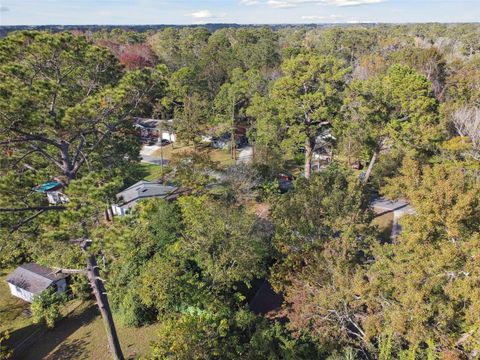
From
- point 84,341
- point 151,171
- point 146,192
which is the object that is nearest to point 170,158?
point 151,171

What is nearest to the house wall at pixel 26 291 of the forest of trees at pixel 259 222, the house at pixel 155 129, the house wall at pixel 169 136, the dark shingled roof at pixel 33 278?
the dark shingled roof at pixel 33 278

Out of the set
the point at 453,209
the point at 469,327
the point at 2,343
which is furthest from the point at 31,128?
the point at 469,327

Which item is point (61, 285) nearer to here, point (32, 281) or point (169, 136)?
point (32, 281)

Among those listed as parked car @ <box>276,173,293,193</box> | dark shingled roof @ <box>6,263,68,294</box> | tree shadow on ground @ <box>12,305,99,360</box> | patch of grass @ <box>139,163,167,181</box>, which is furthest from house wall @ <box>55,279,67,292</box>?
parked car @ <box>276,173,293,193</box>

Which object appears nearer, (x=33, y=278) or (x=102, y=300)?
(x=102, y=300)

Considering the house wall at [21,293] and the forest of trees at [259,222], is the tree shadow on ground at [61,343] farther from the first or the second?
the house wall at [21,293]

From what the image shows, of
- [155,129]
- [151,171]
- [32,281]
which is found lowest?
[32,281]

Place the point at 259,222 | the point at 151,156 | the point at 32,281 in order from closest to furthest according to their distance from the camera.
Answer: the point at 259,222, the point at 32,281, the point at 151,156
